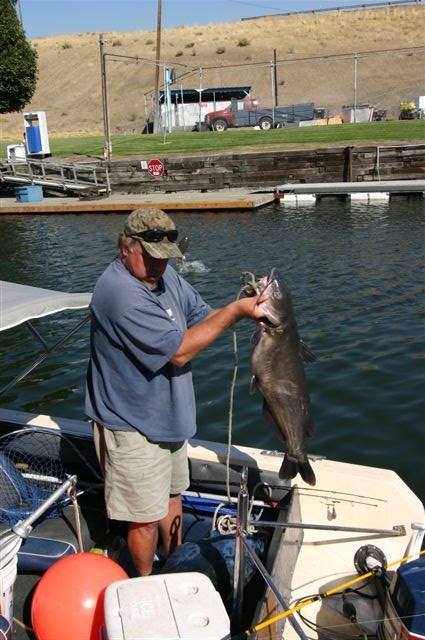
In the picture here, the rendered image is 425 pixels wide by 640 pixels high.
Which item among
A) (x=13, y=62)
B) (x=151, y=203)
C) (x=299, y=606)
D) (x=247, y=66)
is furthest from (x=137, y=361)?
(x=247, y=66)

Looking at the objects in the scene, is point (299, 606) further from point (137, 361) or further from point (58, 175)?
point (58, 175)

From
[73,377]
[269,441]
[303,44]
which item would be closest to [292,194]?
[73,377]

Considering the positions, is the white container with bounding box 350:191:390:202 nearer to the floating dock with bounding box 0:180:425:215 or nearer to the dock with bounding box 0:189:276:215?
the floating dock with bounding box 0:180:425:215

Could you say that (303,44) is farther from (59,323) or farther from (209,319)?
(209,319)

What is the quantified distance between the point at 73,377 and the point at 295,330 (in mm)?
6915

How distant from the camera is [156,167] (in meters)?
26.3

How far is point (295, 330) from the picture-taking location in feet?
10.3

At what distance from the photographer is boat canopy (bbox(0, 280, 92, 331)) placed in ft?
13.5

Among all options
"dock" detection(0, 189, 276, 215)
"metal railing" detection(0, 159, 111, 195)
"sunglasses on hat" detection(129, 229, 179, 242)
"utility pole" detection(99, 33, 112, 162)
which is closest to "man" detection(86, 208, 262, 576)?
"sunglasses on hat" detection(129, 229, 179, 242)

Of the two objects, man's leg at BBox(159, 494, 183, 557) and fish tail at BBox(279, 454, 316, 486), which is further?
man's leg at BBox(159, 494, 183, 557)

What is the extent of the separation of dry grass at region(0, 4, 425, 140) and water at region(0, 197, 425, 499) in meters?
33.6

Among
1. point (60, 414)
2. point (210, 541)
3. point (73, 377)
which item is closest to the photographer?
point (210, 541)

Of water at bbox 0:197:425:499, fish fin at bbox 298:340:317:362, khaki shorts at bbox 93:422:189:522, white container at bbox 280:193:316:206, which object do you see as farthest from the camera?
white container at bbox 280:193:316:206

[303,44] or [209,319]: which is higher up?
[303,44]
